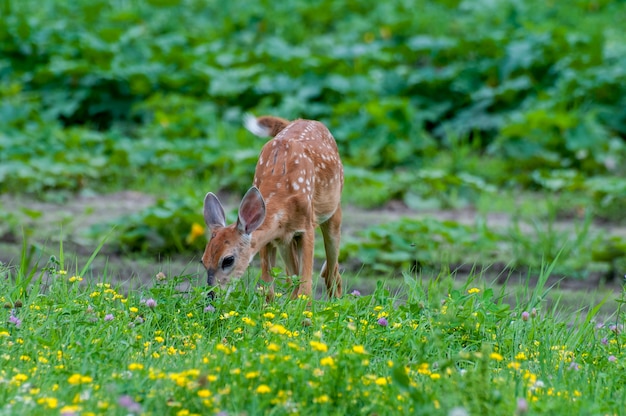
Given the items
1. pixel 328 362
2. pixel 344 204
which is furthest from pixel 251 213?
pixel 344 204

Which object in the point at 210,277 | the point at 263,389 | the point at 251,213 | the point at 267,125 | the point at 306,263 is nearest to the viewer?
the point at 263,389

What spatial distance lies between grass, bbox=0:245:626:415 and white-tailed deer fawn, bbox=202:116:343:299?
0.43 m

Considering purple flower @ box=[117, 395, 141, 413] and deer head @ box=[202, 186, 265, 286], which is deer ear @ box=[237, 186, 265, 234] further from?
purple flower @ box=[117, 395, 141, 413]

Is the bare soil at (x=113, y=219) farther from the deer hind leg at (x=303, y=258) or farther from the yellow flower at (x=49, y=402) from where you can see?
the yellow flower at (x=49, y=402)

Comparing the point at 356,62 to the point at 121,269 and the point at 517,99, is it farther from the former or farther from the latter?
the point at 121,269

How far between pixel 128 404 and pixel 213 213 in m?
Result: 2.38

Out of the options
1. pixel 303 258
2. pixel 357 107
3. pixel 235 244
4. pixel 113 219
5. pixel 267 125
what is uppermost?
pixel 267 125

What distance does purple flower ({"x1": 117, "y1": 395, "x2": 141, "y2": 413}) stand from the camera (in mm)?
3400

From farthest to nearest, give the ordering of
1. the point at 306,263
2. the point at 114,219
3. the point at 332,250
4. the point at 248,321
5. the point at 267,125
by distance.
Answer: the point at 114,219
the point at 267,125
the point at 332,250
the point at 306,263
the point at 248,321

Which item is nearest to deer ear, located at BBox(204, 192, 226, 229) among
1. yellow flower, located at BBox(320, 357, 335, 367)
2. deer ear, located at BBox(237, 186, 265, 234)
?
deer ear, located at BBox(237, 186, 265, 234)

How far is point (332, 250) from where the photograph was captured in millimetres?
6234

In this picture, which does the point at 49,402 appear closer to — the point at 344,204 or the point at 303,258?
the point at 303,258

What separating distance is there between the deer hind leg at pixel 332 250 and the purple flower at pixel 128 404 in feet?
8.18

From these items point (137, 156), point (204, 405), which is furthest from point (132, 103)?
point (204, 405)
